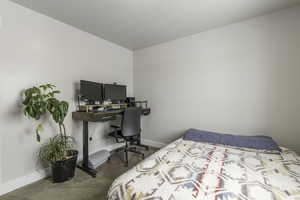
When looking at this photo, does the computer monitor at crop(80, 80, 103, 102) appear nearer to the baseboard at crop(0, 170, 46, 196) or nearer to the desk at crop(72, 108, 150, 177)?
the desk at crop(72, 108, 150, 177)

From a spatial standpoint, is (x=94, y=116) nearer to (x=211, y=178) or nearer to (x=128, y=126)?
(x=128, y=126)

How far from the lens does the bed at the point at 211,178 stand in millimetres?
897

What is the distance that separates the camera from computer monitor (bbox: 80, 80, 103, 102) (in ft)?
7.34

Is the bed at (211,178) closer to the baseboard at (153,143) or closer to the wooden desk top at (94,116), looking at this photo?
the wooden desk top at (94,116)

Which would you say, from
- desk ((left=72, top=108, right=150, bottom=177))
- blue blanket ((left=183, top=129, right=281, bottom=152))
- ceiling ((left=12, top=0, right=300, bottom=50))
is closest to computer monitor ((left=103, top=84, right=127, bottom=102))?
desk ((left=72, top=108, right=150, bottom=177))

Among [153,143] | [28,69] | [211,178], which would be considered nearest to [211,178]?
[211,178]

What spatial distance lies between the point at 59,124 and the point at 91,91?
72 cm

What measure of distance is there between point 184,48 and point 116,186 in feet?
8.70

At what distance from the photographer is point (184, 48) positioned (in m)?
2.81

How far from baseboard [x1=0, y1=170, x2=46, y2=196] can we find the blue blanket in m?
2.19

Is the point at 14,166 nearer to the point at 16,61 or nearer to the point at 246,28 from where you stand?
the point at 16,61

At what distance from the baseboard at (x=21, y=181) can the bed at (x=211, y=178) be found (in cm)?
156

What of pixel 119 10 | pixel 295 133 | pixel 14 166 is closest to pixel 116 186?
pixel 14 166

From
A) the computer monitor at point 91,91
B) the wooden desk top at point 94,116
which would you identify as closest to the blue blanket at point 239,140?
the wooden desk top at point 94,116
